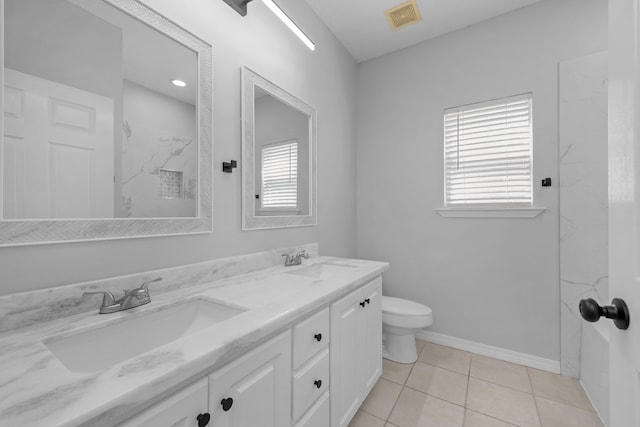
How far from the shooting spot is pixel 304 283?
130 cm

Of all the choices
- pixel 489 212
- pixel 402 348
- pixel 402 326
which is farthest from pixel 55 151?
pixel 489 212

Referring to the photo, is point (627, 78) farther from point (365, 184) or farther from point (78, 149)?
point (365, 184)

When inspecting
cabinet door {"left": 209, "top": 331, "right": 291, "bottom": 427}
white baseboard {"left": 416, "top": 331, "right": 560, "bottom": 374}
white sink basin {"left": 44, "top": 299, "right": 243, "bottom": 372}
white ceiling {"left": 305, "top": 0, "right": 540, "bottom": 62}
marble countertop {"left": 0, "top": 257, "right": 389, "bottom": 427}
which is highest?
white ceiling {"left": 305, "top": 0, "right": 540, "bottom": 62}

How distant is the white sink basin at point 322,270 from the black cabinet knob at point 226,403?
898 millimetres

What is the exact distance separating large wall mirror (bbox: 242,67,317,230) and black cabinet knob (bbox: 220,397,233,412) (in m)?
→ 0.92

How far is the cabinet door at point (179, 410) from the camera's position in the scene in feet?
1.78

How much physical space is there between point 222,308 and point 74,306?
0.47 meters

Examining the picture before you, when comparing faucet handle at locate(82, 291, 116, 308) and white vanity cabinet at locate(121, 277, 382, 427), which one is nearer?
white vanity cabinet at locate(121, 277, 382, 427)

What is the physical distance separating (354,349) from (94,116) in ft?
5.17

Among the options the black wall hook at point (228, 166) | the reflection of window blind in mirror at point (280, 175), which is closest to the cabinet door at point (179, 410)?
the black wall hook at point (228, 166)

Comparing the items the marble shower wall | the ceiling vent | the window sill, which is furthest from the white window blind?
the ceiling vent

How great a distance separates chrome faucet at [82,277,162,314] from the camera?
878mm

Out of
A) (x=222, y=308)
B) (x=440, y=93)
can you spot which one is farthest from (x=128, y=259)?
(x=440, y=93)

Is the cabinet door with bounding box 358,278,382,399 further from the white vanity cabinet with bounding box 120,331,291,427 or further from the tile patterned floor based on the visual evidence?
→ the white vanity cabinet with bounding box 120,331,291,427
